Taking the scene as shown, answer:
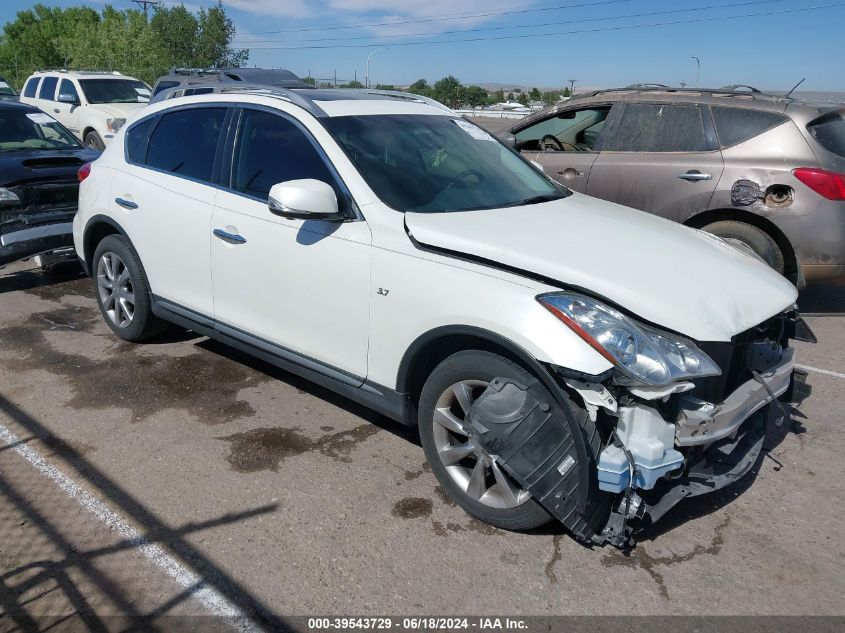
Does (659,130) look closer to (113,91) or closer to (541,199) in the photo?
(541,199)

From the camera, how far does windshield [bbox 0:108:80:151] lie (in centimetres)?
757

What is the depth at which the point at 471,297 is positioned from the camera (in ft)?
10.0

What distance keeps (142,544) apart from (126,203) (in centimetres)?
274

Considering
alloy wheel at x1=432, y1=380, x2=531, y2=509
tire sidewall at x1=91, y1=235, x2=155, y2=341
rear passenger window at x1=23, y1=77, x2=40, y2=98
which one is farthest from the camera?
rear passenger window at x1=23, y1=77, x2=40, y2=98

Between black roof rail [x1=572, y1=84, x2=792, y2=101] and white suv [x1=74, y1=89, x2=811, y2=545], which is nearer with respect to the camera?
white suv [x1=74, y1=89, x2=811, y2=545]

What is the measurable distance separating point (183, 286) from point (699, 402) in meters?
3.26

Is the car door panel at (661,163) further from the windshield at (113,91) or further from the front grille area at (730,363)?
the windshield at (113,91)

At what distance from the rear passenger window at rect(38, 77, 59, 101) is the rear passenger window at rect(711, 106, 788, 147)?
14.4 m

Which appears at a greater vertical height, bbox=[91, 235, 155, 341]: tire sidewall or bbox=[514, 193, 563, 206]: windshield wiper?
bbox=[514, 193, 563, 206]: windshield wiper

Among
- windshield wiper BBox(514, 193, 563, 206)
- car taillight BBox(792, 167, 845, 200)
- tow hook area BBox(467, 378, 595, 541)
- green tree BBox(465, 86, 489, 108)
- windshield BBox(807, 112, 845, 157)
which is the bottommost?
green tree BBox(465, 86, 489, 108)

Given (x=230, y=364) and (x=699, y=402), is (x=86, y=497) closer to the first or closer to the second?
(x=230, y=364)

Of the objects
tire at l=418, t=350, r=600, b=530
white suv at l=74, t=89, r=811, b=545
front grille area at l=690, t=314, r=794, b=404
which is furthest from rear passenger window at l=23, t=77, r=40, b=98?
front grille area at l=690, t=314, r=794, b=404

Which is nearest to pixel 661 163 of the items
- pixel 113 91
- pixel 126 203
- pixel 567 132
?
pixel 567 132

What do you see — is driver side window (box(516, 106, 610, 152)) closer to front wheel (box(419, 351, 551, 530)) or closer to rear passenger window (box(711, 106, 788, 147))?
rear passenger window (box(711, 106, 788, 147))
